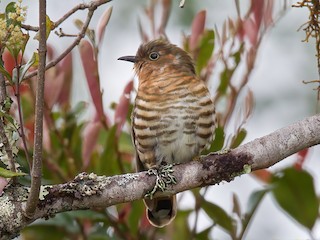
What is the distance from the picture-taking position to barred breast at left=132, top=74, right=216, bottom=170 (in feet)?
9.85

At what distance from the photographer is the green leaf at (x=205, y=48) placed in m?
2.98

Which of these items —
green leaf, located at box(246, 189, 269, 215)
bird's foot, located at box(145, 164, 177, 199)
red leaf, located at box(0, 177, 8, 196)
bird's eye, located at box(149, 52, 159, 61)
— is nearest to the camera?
red leaf, located at box(0, 177, 8, 196)

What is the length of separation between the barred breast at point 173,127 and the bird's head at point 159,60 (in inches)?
9.9

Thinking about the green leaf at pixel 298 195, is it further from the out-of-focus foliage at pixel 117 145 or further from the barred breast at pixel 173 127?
the barred breast at pixel 173 127

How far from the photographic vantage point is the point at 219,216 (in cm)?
270

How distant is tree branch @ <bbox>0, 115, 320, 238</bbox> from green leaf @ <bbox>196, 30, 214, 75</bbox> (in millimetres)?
688

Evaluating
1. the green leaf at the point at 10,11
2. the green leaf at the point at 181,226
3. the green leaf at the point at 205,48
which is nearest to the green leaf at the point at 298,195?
the green leaf at the point at 181,226

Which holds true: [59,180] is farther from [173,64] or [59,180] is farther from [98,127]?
[173,64]

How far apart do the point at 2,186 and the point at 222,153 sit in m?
0.65

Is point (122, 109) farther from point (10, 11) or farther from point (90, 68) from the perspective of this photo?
point (10, 11)

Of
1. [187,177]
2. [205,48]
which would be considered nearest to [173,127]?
[205,48]

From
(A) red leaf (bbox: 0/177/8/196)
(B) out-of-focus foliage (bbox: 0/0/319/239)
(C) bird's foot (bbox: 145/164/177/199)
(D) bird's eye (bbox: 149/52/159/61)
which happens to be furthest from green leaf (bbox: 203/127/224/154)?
(A) red leaf (bbox: 0/177/8/196)

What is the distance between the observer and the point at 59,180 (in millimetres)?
2707

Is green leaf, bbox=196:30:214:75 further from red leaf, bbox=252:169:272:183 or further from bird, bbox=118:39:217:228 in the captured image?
red leaf, bbox=252:169:272:183
